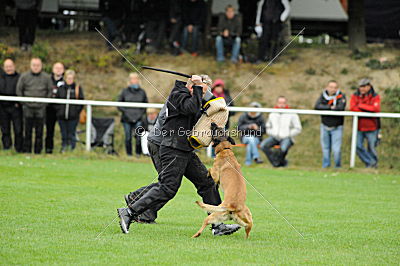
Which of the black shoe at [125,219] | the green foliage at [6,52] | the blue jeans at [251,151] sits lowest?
the black shoe at [125,219]

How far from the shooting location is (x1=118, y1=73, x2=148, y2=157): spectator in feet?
52.0

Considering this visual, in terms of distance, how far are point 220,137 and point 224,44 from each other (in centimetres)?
1412

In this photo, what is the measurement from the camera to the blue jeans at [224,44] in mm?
21334

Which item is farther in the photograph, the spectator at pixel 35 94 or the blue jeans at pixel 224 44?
the blue jeans at pixel 224 44

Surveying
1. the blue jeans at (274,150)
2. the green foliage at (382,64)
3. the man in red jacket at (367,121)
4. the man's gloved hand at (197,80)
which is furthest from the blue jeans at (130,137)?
the green foliage at (382,64)

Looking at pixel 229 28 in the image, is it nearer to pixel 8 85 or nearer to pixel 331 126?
pixel 331 126

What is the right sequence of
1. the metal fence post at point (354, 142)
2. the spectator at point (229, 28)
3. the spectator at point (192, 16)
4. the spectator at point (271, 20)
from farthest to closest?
the spectator at point (192, 16), the spectator at point (229, 28), the spectator at point (271, 20), the metal fence post at point (354, 142)

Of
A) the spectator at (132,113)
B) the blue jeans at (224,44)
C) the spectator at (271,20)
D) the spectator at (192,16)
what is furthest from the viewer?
the blue jeans at (224,44)

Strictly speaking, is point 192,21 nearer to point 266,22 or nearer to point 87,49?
point 266,22

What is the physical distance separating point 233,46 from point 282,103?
6.05m

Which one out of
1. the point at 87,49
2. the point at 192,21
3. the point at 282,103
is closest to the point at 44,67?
the point at 87,49

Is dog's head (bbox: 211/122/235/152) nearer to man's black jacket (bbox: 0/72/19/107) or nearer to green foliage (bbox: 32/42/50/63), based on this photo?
man's black jacket (bbox: 0/72/19/107)

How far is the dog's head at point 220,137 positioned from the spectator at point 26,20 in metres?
13.9

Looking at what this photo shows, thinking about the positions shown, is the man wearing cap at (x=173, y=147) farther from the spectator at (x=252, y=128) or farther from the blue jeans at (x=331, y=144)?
the blue jeans at (x=331, y=144)
